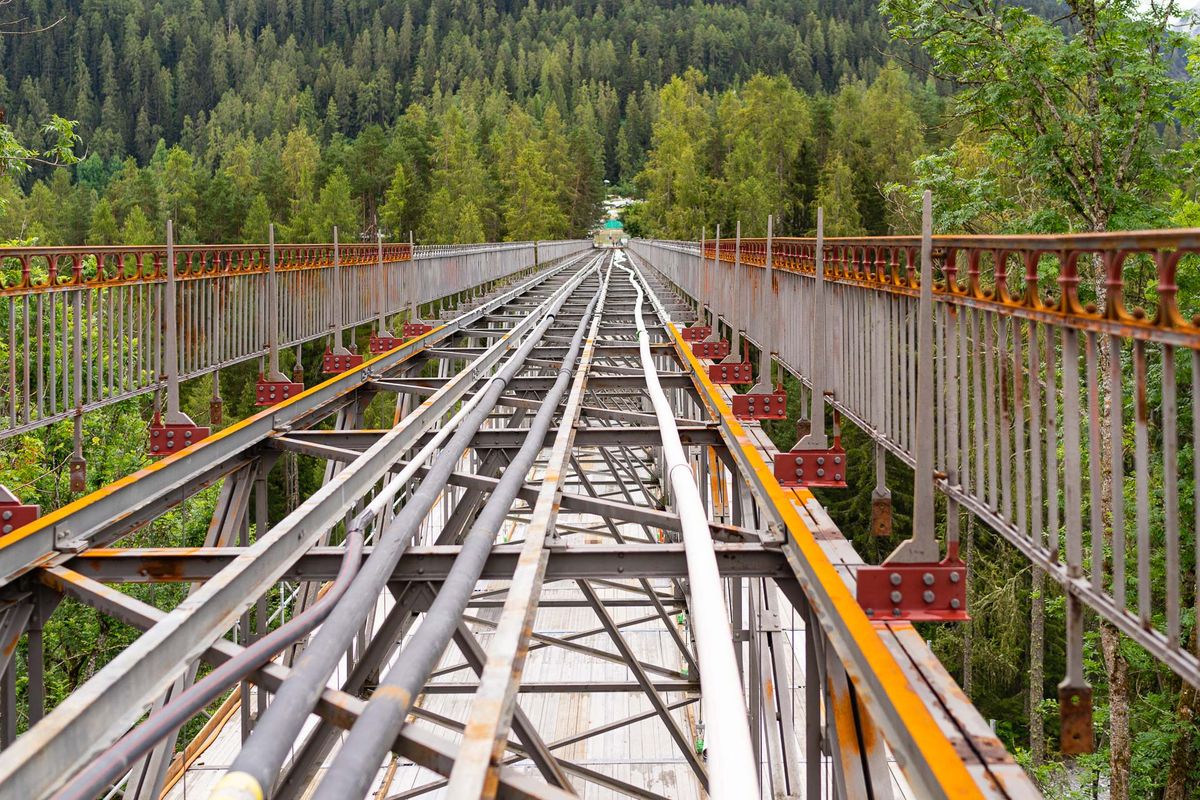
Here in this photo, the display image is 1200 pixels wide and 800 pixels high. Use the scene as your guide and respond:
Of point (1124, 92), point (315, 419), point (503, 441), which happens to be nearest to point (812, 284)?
point (503, 441)

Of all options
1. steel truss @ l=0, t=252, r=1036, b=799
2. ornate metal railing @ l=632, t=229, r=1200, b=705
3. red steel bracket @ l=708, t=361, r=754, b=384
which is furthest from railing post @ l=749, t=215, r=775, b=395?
red steel bracket @ l=708, t=361, r=754, b=384

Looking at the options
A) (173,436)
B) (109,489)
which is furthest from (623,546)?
(173,436)

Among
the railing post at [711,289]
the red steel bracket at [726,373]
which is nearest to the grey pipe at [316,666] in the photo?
the red steel bracket at [726,373]

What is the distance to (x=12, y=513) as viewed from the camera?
5660mm

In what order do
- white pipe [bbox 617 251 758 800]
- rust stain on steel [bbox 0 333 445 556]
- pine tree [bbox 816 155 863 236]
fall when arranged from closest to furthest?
white pipe [bbox 617 251 758 800]
rust stain on steel [bbox 0 333 445 556]
pine tree [bbox 816 155 863 236]

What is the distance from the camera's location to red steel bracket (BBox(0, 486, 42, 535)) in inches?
222

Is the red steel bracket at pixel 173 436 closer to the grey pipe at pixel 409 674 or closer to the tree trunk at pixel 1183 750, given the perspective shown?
the grey pipe at pixel 409 674

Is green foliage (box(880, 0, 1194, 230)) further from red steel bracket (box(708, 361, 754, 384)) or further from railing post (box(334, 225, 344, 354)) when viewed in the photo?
railing post (box(334, 225, 344, 354))

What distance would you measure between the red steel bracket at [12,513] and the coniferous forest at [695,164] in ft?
25.8

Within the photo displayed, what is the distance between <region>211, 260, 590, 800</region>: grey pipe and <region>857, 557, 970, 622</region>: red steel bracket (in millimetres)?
1908

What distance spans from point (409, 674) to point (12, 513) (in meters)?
3.25

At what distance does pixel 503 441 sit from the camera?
8141 mm

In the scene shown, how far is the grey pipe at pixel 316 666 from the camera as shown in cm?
273

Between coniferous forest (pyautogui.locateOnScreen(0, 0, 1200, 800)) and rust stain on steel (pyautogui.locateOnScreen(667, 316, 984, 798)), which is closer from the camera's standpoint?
rust stain on steel (pyautogui.locateOnScreen(667, 316, 984, 798))
